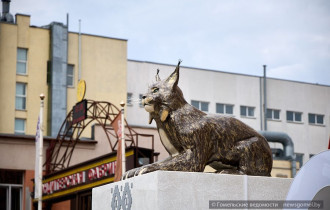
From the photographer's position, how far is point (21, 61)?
39344 mm

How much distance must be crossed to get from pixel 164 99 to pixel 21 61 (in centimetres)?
3212

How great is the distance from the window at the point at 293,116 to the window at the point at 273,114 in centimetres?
78

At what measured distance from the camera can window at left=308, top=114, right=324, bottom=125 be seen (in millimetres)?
49250

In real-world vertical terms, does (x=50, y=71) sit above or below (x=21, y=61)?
below

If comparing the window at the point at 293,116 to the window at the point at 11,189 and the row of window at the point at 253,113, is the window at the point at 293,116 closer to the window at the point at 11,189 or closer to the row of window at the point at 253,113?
the row of window at the point at 253,113

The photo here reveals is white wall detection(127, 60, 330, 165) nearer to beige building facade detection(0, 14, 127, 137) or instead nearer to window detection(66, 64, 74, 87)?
beige building facade detection(0, 14, 127, 137)

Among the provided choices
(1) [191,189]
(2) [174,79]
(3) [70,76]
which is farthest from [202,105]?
(1) [191,189]

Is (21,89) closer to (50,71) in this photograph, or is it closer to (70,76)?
(50,71)

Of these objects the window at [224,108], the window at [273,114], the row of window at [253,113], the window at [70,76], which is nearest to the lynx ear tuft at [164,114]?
the window at [70,76]

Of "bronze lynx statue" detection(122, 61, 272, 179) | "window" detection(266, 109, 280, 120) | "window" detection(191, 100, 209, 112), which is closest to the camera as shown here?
"bronze lynx statue" detection(122, 61, 272, 179)

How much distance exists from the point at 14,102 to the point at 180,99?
1238 inches

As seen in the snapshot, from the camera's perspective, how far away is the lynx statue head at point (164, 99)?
842 centimetres

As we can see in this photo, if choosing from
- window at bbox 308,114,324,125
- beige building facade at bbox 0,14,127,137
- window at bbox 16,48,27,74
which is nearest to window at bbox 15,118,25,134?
beige building facade at bbox 0,14,127,137

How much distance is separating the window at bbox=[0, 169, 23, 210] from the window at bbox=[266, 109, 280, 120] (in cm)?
2166
